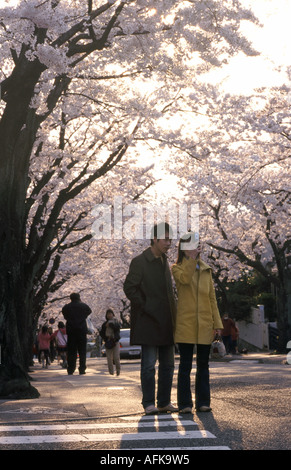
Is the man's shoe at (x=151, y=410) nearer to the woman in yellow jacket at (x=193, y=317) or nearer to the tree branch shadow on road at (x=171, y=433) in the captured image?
the tree branch shadow on road at (x=171, y=433)

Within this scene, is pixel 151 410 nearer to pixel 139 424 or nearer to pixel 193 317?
pixel 139 424

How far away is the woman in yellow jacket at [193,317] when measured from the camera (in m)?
8.46

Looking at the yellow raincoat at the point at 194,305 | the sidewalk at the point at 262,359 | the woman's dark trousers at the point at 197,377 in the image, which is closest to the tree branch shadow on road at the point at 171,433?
the woman's dark trousers at the point at 197,377

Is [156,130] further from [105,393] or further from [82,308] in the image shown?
[105,393]

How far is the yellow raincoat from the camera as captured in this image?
27.7ft

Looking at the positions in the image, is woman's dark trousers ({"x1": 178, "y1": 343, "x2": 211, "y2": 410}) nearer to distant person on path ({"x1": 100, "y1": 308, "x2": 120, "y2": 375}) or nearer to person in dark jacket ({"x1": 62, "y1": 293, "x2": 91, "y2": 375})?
person in dark jacket ({"x1": 62, "y1": 293, "x2": 91, "y2": 375})

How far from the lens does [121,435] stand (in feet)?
22.5

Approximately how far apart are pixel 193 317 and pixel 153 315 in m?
0.39

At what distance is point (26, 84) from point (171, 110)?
11935mm

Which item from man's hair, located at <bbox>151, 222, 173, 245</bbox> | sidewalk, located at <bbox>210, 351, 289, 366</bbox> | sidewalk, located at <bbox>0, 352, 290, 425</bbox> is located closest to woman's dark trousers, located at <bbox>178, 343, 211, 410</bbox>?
sidewalk, located at <bbox>0, 352, 290, 425</bbox>

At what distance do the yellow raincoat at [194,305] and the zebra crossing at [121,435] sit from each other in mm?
812

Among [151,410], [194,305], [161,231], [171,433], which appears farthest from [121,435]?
[161,231]

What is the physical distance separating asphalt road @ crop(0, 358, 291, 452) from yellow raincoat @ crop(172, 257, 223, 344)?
2.49 feet
